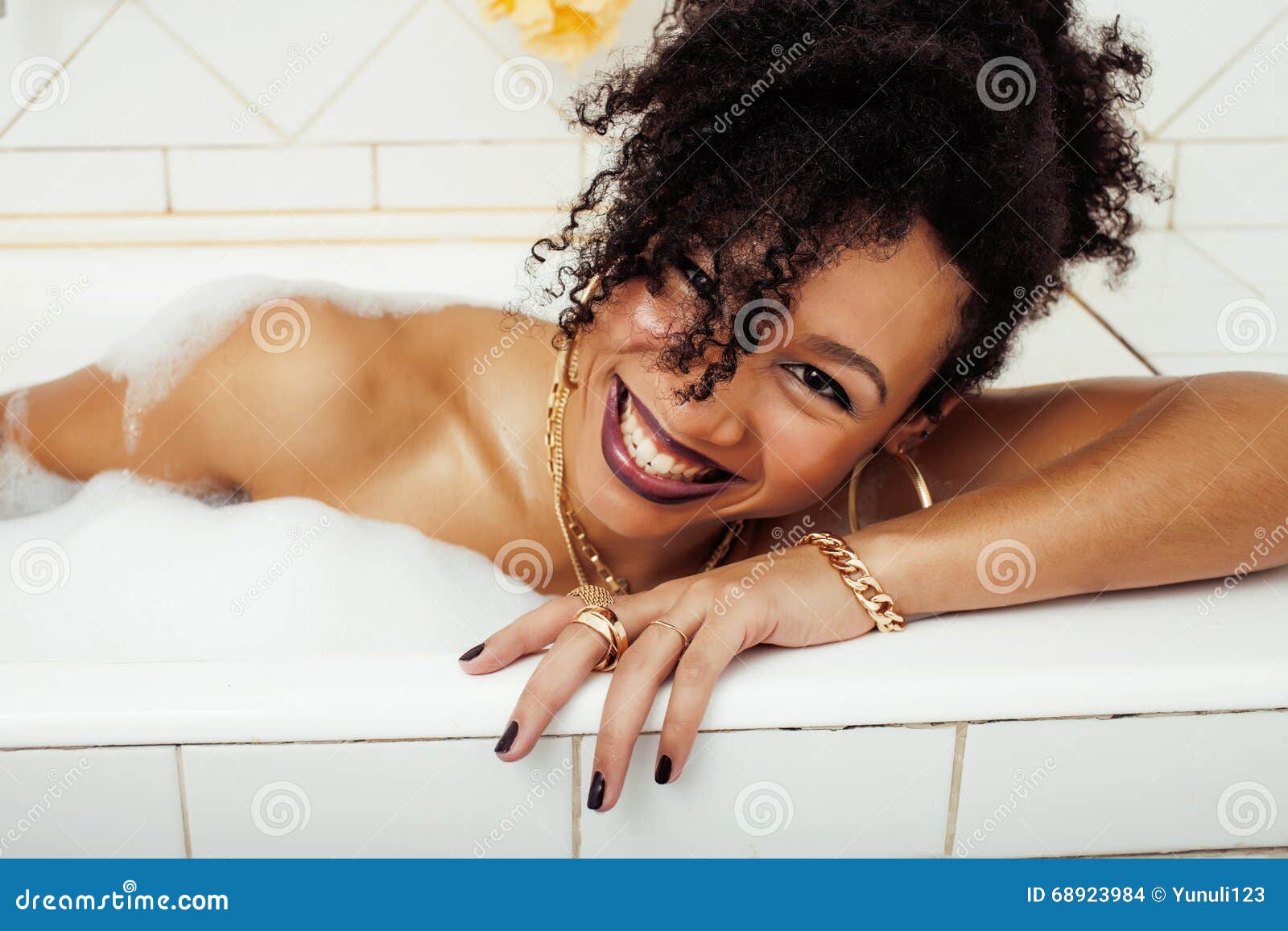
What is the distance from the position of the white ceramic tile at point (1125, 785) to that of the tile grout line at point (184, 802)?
0.52 m

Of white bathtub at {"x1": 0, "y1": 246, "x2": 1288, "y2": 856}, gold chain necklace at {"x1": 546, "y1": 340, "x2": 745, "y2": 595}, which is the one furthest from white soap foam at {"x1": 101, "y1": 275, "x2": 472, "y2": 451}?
white bathtub at {"x1": 0, "y1": 246, "x2": 1288, "y2": 856}

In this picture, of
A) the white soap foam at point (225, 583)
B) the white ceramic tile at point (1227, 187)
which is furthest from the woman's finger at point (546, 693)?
the white ceramic tile at point (1227, 187)

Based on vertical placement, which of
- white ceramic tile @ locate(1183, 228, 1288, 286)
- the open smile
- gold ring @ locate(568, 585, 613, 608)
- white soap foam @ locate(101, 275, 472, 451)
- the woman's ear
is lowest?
gold ring @ locate(568, 585, 613, 608)

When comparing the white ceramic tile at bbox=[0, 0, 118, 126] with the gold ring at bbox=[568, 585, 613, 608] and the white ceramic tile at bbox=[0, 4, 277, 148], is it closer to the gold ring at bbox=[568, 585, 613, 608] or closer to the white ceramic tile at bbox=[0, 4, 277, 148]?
the white ceramic tile at bbox=[0, 4, 277, 148]

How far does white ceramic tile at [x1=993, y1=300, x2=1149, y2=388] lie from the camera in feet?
4.94

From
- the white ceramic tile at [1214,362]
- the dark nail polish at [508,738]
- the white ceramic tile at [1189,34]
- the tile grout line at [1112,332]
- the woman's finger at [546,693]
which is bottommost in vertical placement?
the dark nail polish at [508,738]

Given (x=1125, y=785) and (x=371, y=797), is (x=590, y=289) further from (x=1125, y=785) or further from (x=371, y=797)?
(x=1125, y=785)

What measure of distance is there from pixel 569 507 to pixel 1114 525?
0.52m

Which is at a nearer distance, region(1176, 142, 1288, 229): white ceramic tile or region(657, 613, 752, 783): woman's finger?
region(657, 613, 752, 783): woman's finger

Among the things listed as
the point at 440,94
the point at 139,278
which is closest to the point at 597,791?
the point at 139,278

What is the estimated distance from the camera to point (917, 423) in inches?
41.7

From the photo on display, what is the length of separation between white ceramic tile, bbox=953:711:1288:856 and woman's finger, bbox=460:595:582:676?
29 cm

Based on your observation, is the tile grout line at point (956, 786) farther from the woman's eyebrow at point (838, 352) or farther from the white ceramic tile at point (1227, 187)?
the white ceramic tile at point (1227, 187)

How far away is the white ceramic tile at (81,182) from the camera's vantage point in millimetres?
1794
